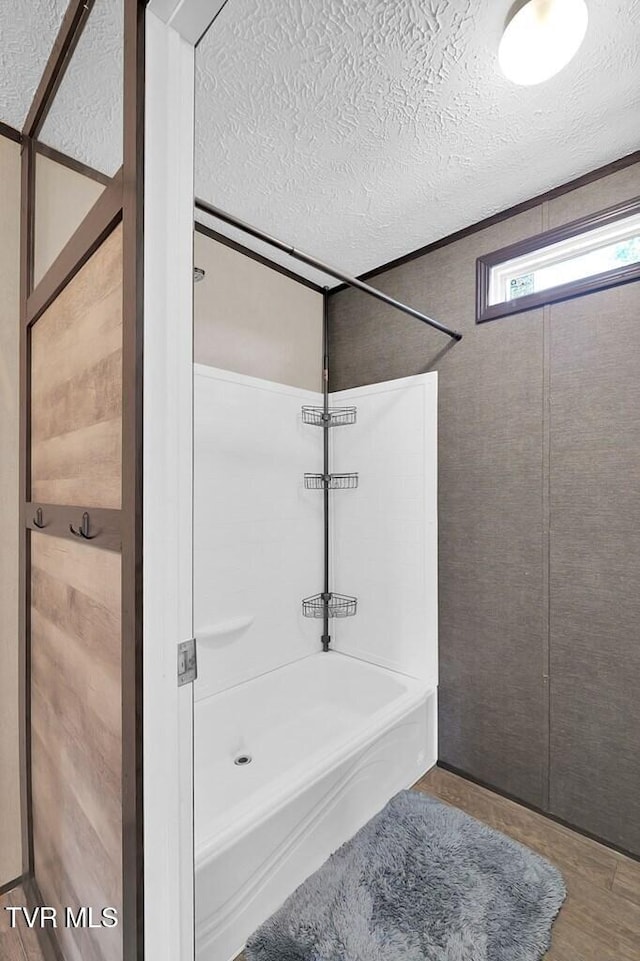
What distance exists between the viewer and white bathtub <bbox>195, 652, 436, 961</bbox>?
1.37 m

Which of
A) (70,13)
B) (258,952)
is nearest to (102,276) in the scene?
(70,13)

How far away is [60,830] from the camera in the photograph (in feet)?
4.18

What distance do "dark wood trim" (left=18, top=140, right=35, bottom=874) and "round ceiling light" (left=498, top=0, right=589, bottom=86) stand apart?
148cm

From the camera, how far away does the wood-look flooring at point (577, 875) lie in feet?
4.73

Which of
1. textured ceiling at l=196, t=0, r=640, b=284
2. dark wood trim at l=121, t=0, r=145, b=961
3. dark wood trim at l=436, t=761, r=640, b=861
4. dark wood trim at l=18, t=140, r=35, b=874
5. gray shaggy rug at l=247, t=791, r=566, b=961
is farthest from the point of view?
dark wood trim at l=436, t=761, r=640, b=861

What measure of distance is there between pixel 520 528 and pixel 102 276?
6.04 feet

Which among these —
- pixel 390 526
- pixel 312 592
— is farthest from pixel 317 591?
pixel 390 526

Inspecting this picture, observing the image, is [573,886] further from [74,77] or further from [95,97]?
[74,77]

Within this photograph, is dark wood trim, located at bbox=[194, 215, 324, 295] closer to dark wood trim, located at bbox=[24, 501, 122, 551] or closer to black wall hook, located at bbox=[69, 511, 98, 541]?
dark wood trim, located at bbox=[24, 501, 122, 551]

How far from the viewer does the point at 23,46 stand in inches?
51.6

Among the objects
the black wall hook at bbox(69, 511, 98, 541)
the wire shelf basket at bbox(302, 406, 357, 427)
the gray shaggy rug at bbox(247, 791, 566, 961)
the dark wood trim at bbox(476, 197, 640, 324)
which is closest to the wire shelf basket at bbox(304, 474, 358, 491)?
the wire shelf basket at bbox(302, 406, 357, 427)

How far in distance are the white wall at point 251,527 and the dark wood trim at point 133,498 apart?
131 centimetres

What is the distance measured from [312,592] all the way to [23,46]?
2497mm

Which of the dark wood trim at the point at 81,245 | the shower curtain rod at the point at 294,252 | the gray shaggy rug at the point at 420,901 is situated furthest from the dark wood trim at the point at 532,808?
the dark wood trim at the point at 81,245
